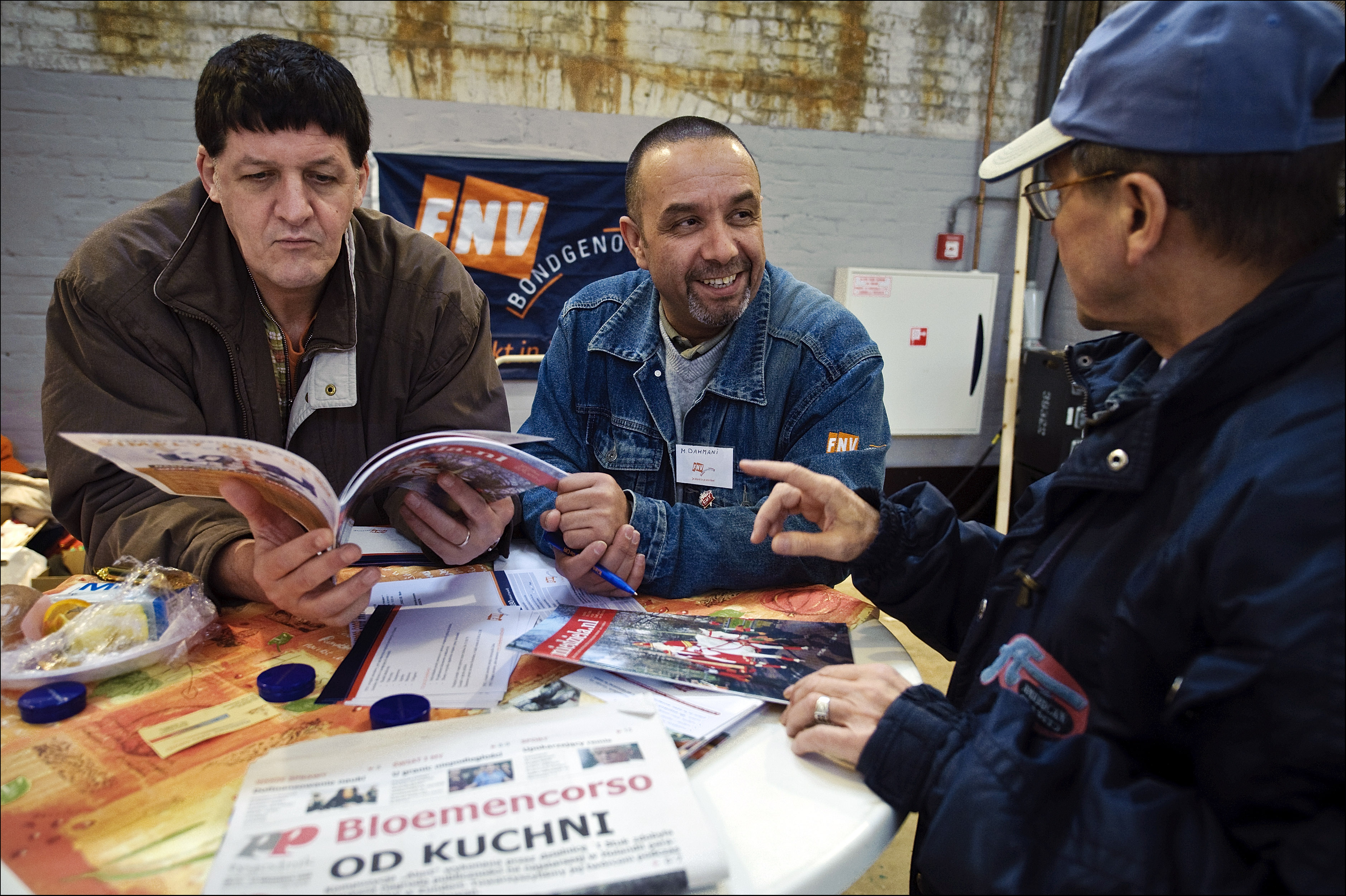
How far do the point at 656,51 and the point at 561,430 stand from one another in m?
3.37

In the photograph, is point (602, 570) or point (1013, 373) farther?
point (1013, 373)

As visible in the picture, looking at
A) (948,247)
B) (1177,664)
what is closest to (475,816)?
(1177,664)

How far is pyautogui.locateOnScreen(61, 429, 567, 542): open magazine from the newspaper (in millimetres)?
317

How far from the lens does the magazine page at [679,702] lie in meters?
0.90

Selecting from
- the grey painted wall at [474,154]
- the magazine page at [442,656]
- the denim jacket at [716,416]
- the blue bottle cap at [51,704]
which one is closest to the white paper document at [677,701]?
the magazine page at [442,656]

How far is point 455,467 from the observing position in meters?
1.19

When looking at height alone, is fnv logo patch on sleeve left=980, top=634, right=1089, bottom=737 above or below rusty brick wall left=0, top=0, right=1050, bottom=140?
below

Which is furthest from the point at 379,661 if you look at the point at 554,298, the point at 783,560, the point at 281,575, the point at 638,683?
the point at 554,298

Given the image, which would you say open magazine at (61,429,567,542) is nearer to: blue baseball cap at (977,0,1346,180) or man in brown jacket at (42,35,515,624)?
man in brown jacket at (42,35,515,624)

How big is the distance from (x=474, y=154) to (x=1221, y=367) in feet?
13.6

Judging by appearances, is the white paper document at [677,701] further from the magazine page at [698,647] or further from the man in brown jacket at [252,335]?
the man in brown jacket at [252,335]

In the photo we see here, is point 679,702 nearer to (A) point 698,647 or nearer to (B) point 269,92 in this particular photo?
(A) point 698,647

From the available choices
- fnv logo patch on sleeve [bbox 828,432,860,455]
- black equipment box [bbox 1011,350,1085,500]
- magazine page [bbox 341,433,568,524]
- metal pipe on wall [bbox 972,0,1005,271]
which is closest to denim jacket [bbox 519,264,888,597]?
fnv logo patch on sleeve [bbox 828,432,860,455]

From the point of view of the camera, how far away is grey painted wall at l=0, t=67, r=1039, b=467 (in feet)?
12.7
